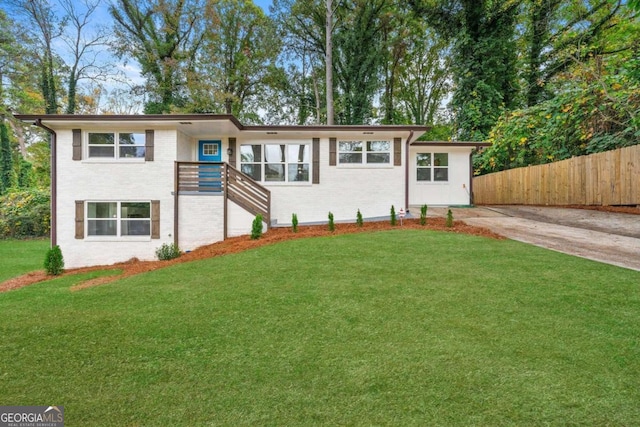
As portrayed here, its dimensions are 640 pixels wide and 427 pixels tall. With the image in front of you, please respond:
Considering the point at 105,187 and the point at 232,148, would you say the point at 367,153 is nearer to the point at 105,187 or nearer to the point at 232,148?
the point at 232,148

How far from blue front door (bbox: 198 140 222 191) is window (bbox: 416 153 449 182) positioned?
316 inches

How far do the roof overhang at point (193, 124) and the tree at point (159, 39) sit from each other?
37.6 feet

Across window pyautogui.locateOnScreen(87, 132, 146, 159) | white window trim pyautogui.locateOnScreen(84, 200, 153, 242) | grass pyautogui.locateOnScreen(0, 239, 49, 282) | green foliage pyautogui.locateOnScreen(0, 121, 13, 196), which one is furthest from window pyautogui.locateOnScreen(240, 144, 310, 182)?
green foliage pyautogui.locateOnScreen(0, 121, 13, 196)

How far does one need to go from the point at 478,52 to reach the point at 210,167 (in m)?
15.9

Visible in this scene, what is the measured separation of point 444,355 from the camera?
2.81 m

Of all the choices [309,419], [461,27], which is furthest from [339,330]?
[461,27]

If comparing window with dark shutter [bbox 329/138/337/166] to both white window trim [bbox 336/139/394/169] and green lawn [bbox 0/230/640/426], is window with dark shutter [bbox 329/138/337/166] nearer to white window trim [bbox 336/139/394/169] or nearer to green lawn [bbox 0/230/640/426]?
white window trim [bbox 336/139/394/169]

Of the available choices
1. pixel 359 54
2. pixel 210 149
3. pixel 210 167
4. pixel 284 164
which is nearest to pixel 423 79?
pixel 359 54

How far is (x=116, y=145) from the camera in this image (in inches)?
382

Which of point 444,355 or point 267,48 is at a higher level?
point 267,48

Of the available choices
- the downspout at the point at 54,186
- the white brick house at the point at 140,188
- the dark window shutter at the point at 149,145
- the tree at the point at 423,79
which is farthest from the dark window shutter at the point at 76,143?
the tree at the point at 423,79

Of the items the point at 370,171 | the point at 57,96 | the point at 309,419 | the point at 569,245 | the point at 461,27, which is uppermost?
the point at 461,27

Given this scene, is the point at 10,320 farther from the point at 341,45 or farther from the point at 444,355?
the point at 341,45

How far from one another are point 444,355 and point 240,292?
9.40ft
